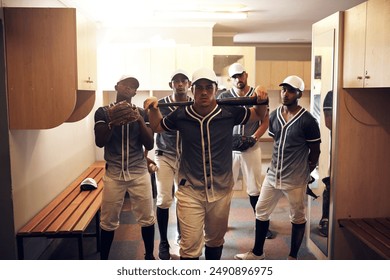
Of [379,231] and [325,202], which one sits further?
[325,202]

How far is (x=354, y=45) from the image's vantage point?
223 cm

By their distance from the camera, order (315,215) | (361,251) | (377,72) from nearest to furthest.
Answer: (377,72) < (361,251) < (315,215)

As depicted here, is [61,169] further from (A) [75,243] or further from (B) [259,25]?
(B) [259,25]

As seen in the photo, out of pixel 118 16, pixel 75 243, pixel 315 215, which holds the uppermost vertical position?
pixel 118 16

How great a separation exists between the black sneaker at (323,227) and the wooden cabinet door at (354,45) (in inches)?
33.7

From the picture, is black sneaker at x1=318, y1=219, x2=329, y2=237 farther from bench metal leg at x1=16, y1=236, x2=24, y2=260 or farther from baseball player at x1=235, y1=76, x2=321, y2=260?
bench metal leg at x1=16, y1=236, x2=24, y2=260

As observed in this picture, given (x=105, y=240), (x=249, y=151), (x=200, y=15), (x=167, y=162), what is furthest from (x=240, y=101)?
(x=200, y=15)

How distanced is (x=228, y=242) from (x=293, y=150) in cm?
91

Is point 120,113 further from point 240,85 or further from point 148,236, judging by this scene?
point 240,85

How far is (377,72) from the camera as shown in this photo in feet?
6.58

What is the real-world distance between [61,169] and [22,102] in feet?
3.51

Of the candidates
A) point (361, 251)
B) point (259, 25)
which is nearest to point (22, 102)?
point (361, 251)
